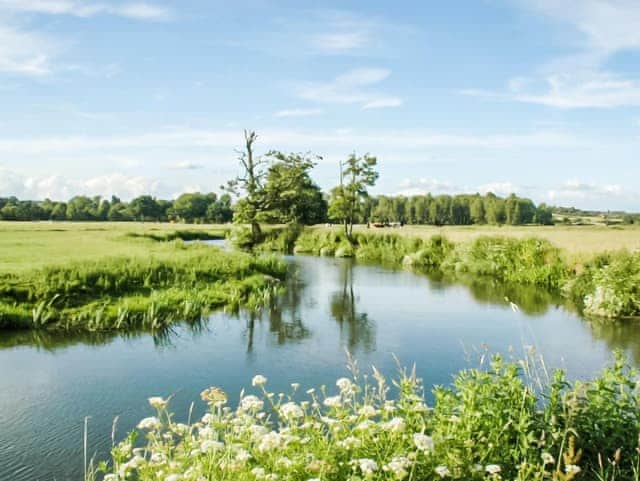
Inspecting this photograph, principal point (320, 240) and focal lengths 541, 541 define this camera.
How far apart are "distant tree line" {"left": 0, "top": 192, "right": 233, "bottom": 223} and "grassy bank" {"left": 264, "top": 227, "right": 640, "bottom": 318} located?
66.9 m

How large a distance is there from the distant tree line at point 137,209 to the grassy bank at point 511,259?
66.9 meters

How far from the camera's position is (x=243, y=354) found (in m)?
12.6

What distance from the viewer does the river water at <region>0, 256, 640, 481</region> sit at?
8.23m

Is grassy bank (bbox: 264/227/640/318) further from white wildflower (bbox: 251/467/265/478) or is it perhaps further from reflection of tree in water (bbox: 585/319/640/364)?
white wildflower (bbox: 251/467/265/478)

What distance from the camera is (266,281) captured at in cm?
2311

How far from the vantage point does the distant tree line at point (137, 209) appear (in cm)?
11094

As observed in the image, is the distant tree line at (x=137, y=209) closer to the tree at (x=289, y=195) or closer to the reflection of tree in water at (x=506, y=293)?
the tree at (x=289, y=195)

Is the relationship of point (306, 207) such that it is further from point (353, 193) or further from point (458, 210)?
point (458, 210)

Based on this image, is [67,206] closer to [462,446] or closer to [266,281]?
[266,281]

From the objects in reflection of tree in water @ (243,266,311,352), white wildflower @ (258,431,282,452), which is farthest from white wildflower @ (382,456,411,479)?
reflection of tree in water @ (243,266,311,352)

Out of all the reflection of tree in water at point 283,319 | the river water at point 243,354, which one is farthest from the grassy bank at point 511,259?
the reflection of tree in water at point 283,319

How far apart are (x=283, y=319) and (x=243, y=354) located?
446cm

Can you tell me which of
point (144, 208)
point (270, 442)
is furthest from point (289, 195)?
point (144, 208)

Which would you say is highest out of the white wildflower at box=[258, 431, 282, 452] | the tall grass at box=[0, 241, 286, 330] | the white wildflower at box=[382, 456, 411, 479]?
the white wildflower at box=[382, 456, 411, 479]
